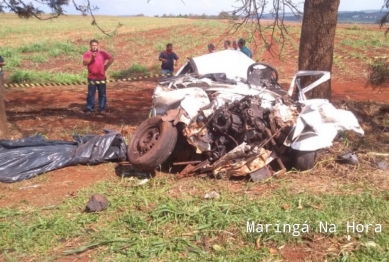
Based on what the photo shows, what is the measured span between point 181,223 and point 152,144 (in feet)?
5.24

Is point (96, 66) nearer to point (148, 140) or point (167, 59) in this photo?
point (167, 59)

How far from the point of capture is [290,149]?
18.1ft

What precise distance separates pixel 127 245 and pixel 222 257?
857mm

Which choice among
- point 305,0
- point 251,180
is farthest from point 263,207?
point 305,0

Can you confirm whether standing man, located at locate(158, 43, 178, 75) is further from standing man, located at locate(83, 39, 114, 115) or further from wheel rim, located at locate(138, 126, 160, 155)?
wheel rim, located at locate(138, 126, 160, 155)

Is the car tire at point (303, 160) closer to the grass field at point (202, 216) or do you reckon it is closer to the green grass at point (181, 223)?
the grass field at point (202, 216)

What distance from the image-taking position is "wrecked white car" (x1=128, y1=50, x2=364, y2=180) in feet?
17.1

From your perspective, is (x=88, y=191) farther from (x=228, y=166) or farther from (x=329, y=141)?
(x=329, y=141)

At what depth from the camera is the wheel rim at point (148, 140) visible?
5.53m

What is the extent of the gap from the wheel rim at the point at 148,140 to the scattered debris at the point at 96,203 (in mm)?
1107

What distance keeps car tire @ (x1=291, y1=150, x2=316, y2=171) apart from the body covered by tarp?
7.67 feet

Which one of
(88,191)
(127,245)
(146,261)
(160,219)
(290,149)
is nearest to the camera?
(146,261)

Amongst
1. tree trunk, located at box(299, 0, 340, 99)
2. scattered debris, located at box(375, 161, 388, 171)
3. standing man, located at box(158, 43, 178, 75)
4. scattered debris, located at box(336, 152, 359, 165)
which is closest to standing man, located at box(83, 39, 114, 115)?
standing man, located at box(158, 43, 178, 75)

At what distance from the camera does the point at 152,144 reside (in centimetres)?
551
